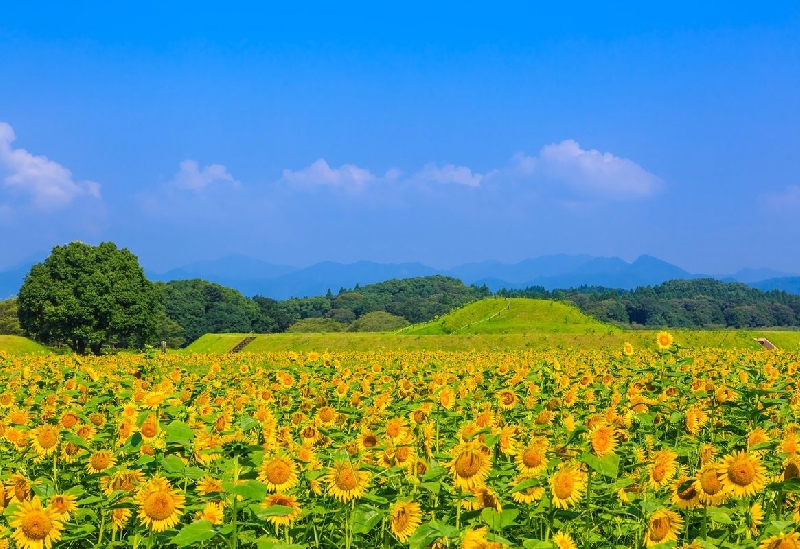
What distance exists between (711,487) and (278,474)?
2.48 metres

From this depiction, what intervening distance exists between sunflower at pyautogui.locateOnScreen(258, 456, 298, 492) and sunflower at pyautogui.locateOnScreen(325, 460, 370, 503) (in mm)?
321

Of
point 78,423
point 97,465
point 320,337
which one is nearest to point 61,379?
point 78,423

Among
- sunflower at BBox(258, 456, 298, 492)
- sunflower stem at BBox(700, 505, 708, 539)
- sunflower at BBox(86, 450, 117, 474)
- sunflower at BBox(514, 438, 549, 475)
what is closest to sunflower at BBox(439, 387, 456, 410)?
sunflower at BBox(514, 438, 549, 475)

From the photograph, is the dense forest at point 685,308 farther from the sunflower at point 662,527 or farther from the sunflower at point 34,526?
the sunflower at point 34,526

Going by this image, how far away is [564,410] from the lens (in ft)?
23.4

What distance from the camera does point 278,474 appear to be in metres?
4.21

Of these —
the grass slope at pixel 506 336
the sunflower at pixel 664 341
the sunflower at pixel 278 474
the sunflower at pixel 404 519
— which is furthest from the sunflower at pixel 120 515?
the grass slope at pixel 506 336

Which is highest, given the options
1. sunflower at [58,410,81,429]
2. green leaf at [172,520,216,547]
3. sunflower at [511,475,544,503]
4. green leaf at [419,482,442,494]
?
sunflower at [58,410,81,429]

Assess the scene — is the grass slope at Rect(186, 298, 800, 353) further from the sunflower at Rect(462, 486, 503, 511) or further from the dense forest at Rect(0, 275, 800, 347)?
the dense forest at Rect(0, 275, 800, 347)

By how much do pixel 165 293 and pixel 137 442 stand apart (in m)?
115

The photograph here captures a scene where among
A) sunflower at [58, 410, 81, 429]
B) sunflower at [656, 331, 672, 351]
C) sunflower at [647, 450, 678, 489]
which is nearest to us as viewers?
sunflower at [647, 450, 678, 489]

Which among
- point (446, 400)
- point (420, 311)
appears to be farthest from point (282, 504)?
point (420, 311)

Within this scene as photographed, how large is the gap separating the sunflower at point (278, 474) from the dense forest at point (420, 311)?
9450 centimetres

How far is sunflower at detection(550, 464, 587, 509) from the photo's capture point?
392cm
